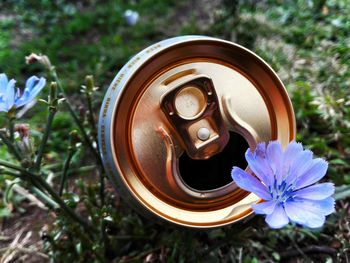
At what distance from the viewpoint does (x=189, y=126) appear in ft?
3.06

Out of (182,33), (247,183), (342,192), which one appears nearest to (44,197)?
(247,183)

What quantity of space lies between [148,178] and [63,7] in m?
1.83

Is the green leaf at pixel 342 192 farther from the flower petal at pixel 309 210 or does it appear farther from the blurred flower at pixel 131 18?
the blurred flower at pixel 131 18

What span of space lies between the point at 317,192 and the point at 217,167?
226mm

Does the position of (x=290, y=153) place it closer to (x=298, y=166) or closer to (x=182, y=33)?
(x=298, y=166)

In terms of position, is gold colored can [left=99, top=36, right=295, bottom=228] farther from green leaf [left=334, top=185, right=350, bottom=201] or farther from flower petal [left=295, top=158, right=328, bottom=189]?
green leaf [left=334, top=185, right=350, bottom=201]

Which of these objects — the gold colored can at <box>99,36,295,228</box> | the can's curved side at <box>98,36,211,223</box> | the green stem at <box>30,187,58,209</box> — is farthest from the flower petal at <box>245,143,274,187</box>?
the green stem at <box>30,187,58,209</box>

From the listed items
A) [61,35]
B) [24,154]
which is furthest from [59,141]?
[61,35]

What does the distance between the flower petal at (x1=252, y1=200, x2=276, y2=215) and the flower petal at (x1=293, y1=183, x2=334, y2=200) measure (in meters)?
0.06

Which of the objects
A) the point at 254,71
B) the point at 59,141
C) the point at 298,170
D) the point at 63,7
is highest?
the point at 63,7

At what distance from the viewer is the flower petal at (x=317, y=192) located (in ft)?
2.64

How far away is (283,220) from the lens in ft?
2.53

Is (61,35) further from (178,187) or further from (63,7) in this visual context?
(178,187)

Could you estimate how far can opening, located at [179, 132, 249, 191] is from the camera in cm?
96
